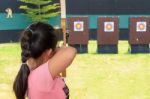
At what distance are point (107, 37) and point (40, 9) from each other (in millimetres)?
4922

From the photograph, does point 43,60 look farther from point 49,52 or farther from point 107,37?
point 107,37

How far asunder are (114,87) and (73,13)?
8.69 m

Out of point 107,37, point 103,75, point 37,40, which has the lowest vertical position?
point 103,75

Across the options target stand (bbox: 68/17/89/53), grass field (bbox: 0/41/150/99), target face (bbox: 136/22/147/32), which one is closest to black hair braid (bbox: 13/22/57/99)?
grass field (bbox: 0/41/150/99)

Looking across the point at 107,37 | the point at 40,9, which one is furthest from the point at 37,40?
the point at 40,9

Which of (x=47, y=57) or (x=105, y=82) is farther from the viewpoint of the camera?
(x=105, y=82)

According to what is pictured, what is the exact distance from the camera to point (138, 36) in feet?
34.6

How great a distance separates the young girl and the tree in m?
12.4

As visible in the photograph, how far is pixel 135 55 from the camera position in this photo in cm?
1004

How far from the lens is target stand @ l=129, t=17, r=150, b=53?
10484 millimetres

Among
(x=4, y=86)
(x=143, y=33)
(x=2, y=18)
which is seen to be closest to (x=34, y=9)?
(x=2, y=18)

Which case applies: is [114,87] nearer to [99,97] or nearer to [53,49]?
[99,97]

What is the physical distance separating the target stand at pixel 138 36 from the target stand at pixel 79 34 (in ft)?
3.92

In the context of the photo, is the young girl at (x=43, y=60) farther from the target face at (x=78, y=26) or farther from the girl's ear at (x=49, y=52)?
the target face at (x=78, y=26)
